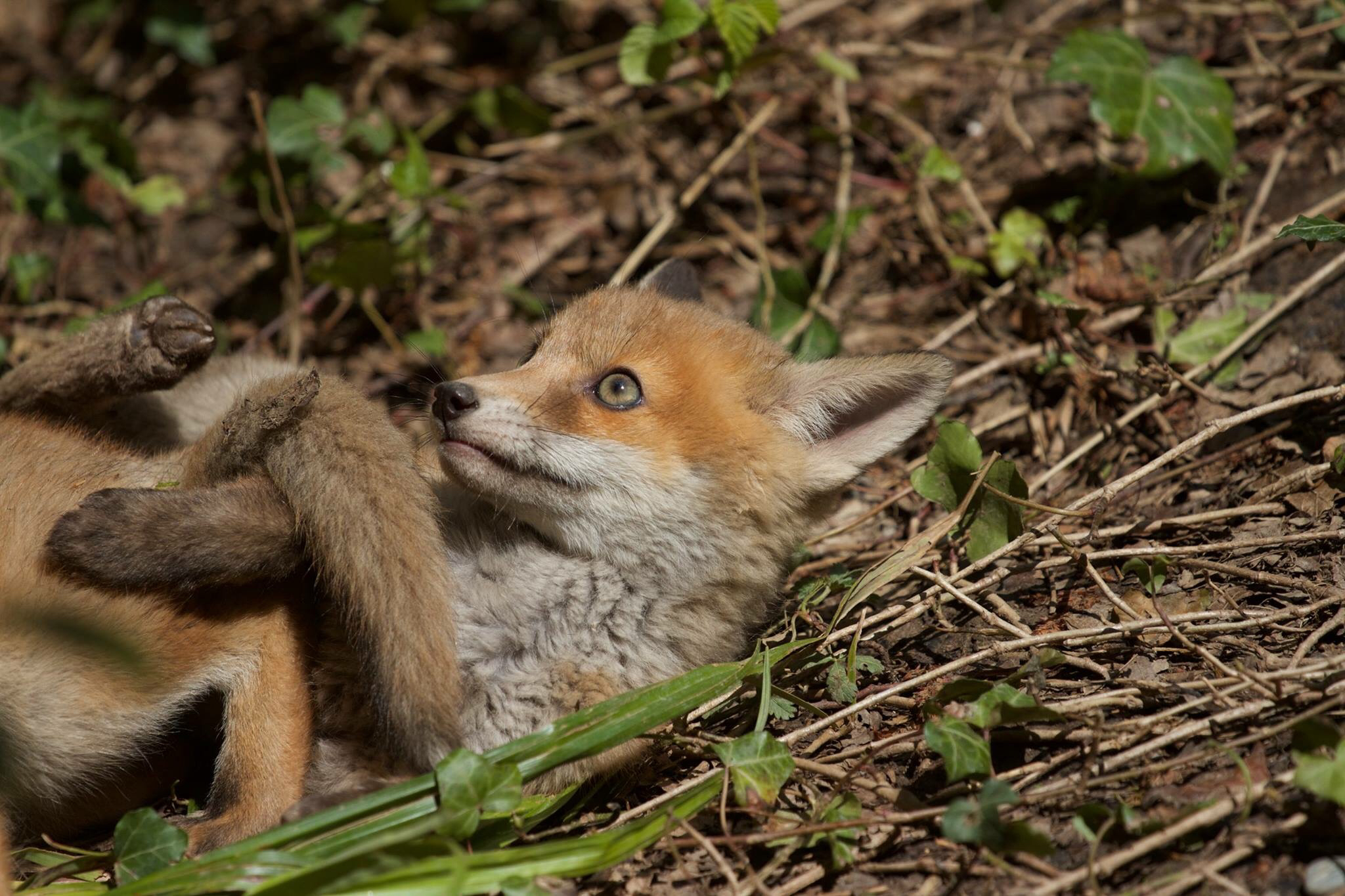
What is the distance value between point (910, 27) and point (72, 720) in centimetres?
580

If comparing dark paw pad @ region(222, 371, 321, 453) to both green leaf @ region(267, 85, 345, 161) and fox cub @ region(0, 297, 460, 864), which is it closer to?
fox cub @ region(0, 297, 460, 864)

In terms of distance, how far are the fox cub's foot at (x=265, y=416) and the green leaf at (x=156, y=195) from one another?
10.9 feet

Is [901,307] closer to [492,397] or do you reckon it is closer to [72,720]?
[492,397]

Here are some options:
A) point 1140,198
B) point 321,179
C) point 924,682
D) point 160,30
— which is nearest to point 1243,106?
point 1140,198

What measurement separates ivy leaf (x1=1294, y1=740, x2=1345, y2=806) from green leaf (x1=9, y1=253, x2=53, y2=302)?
240 inches

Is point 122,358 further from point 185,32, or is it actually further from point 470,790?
point 185,32

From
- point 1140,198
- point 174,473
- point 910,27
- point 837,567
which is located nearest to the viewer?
point 174,473

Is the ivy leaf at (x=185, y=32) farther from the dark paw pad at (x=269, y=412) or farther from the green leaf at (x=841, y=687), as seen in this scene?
the green leaf at (x=841, y=687)

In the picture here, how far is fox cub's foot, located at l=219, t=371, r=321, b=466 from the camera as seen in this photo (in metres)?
3.37

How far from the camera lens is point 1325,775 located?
8.30ft

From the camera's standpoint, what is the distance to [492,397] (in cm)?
355

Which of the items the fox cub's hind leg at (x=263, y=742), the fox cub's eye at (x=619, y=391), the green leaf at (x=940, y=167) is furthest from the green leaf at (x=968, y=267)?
the fox cub's hind leg at (x=263, y=742)

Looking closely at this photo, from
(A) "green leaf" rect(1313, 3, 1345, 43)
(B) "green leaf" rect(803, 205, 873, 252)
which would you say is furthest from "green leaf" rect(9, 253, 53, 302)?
(A) "green leaf" rect(1313, 3, 1345, 43)

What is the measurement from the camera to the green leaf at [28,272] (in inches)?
227
